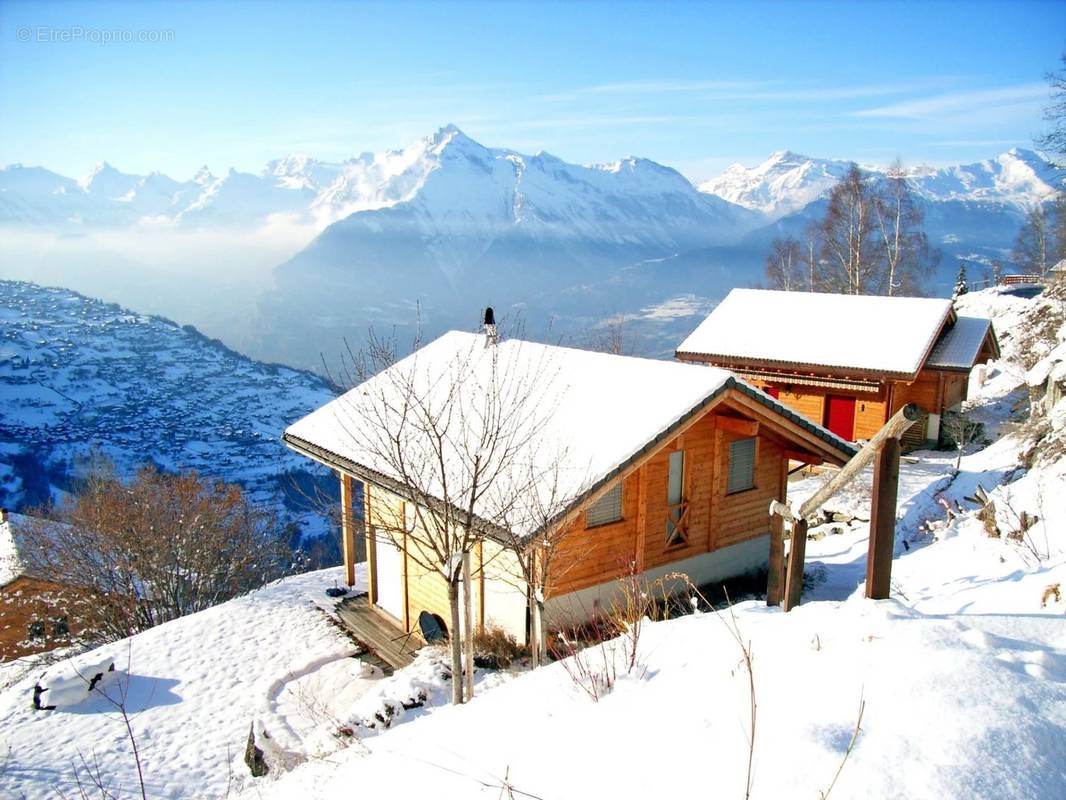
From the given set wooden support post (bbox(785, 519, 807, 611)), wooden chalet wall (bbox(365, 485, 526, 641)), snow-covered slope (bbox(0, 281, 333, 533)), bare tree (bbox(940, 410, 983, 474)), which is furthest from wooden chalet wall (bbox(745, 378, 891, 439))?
snow-covered slope (bbox(0, 281, 333, 533))

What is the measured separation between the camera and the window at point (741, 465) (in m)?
12.6

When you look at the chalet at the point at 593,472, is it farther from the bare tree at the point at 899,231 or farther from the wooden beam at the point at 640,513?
the bare tree at the point at 899,231

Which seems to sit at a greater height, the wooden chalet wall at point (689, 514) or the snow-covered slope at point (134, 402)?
the wooden chalet wall at point (689, 514)

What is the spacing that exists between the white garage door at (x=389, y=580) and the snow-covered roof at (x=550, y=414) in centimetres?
205

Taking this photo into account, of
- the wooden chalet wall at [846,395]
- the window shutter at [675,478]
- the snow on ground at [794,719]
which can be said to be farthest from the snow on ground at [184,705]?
the wooden chalet wall at [846,395]

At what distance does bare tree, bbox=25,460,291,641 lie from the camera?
74.5ft

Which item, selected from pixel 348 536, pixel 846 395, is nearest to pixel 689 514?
pixel 348 536

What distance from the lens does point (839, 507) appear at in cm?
1722

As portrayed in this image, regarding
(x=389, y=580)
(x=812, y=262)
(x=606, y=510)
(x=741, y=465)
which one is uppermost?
(x=812, y=262)

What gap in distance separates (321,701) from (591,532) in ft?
16.1

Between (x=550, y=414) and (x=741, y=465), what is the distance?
389cm

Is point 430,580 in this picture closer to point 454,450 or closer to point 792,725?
point 454,450

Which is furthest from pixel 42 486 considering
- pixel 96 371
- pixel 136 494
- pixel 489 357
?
pixel 489 357

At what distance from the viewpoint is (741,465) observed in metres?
12.8
